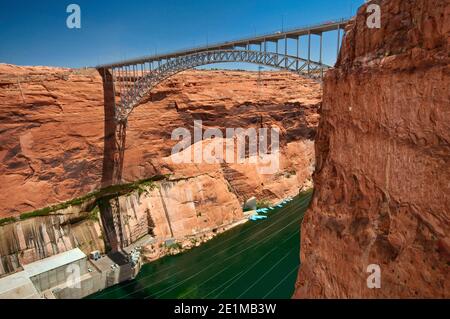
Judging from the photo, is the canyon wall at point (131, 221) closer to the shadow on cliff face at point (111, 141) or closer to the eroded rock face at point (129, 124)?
the eroded rock face at point (129, 124)

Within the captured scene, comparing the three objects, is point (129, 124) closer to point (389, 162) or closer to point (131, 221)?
point (131, 221)
